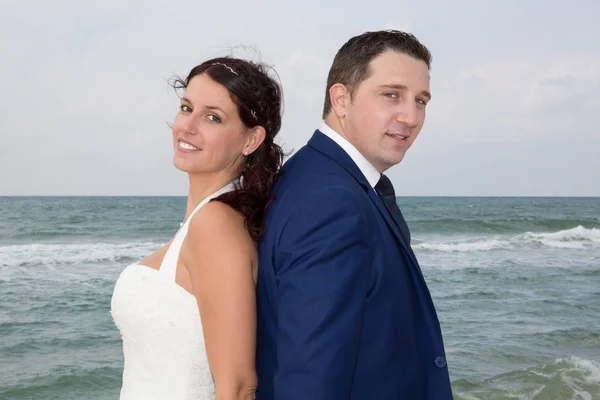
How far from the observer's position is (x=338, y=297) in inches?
61.7

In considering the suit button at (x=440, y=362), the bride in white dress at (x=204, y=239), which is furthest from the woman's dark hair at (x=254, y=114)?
the suit button at (x=440, y=362)

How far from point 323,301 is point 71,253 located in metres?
20.5

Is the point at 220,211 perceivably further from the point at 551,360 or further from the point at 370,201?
the point at 551,360

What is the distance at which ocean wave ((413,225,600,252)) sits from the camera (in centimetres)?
2266

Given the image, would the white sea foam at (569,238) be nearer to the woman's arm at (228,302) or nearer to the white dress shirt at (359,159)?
the white dress shirt at (359,159)

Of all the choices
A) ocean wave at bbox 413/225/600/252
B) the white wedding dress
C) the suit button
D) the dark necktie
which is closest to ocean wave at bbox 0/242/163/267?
ocean wave at bbox 413/225/600/252

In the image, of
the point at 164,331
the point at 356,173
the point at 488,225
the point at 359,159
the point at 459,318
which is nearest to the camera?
the point at 356,173

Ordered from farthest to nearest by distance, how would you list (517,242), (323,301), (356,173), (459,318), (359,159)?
(517,242) → (459,318) → (359,159) → (356,173) → (323,301)

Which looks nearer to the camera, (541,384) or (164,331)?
(164,331)

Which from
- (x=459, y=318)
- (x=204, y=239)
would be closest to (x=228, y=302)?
(x=204, y=239)

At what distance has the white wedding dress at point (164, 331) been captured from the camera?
224 centimetres

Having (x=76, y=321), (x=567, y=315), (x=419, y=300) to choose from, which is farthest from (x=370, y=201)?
(x=567, y=315)

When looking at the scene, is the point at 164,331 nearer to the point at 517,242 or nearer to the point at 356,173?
the point at 356,173

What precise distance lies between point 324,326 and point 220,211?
2.38ft
